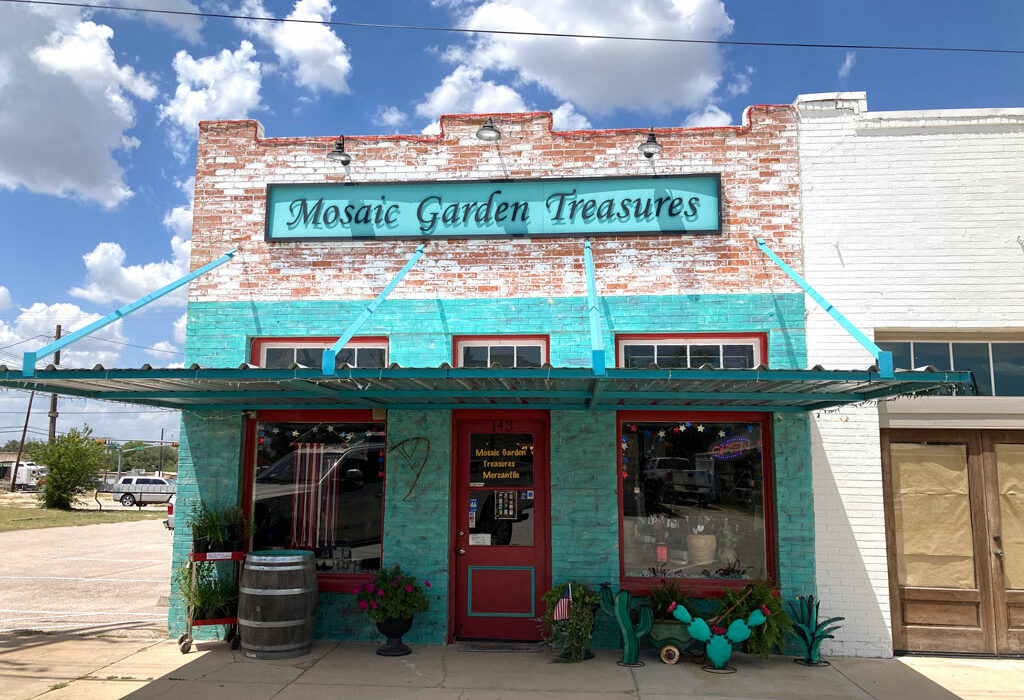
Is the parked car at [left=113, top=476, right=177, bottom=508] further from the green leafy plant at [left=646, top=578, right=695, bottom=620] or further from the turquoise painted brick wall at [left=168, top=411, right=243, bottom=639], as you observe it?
the green leafy plant at [left=646, top=578, right=695, bottom=620]

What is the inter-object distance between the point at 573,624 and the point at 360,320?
3.54 m

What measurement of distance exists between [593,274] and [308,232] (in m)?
3.38

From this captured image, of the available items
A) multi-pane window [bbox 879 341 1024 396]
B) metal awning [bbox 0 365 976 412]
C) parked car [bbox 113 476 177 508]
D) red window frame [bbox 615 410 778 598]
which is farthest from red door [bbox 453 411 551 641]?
parked car [bbox 113 476 177 508]

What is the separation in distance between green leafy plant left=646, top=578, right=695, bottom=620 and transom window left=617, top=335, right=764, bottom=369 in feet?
7.57

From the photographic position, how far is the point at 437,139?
8.73 meters

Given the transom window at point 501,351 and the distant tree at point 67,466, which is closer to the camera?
the transom window at point 501,351

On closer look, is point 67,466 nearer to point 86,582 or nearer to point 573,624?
point 86,582

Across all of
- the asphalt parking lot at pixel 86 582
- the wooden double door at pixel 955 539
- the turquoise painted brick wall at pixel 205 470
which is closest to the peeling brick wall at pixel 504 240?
the turquoise painted brick wall at pixel 205 470

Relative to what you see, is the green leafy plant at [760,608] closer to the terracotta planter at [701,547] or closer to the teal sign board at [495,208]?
the terracotta planter at [701,547]

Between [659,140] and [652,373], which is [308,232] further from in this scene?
[652,373]

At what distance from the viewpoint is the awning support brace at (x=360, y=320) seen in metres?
5.62

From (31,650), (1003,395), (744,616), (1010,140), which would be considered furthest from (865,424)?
(31,650)

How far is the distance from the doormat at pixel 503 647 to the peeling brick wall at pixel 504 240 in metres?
3.68

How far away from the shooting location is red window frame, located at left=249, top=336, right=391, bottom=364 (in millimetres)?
8352
